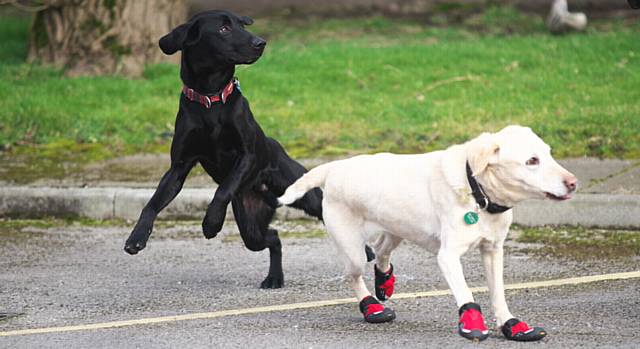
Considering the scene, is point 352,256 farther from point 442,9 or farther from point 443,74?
point 442,9

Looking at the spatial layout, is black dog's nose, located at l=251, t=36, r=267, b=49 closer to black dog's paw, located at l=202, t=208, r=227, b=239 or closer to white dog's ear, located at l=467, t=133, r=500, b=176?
black dog's paw, located at l=202, t=208, r=227, b=239

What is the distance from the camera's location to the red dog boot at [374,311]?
605 cm

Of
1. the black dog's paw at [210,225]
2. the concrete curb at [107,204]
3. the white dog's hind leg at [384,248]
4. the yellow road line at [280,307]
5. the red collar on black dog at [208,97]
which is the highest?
the red collar on black dog at [208,97]

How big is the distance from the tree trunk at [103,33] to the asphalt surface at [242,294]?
4.20 metres

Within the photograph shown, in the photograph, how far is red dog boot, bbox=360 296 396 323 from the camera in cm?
605

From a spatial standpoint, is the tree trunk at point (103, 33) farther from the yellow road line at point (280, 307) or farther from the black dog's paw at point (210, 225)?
the yellow road line at point (280, 307)

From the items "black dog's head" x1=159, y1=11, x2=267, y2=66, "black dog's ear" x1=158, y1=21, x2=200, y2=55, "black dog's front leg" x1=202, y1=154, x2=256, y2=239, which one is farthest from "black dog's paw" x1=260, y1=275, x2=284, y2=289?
"black dog's ear" x1=158, y1=21, x2=200, y2=55

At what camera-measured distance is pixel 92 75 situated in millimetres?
12906

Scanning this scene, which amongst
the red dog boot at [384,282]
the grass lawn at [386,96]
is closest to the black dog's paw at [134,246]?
the red dog boot at [384,282]

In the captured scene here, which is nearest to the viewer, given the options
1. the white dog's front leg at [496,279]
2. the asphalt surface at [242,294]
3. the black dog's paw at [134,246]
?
the white dog's front leg at [496,279]

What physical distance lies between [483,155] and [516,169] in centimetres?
15

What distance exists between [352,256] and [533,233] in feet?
8.96

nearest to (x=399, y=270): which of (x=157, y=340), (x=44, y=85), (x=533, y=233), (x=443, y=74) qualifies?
(x=533, y=233)

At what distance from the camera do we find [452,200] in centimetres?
556
